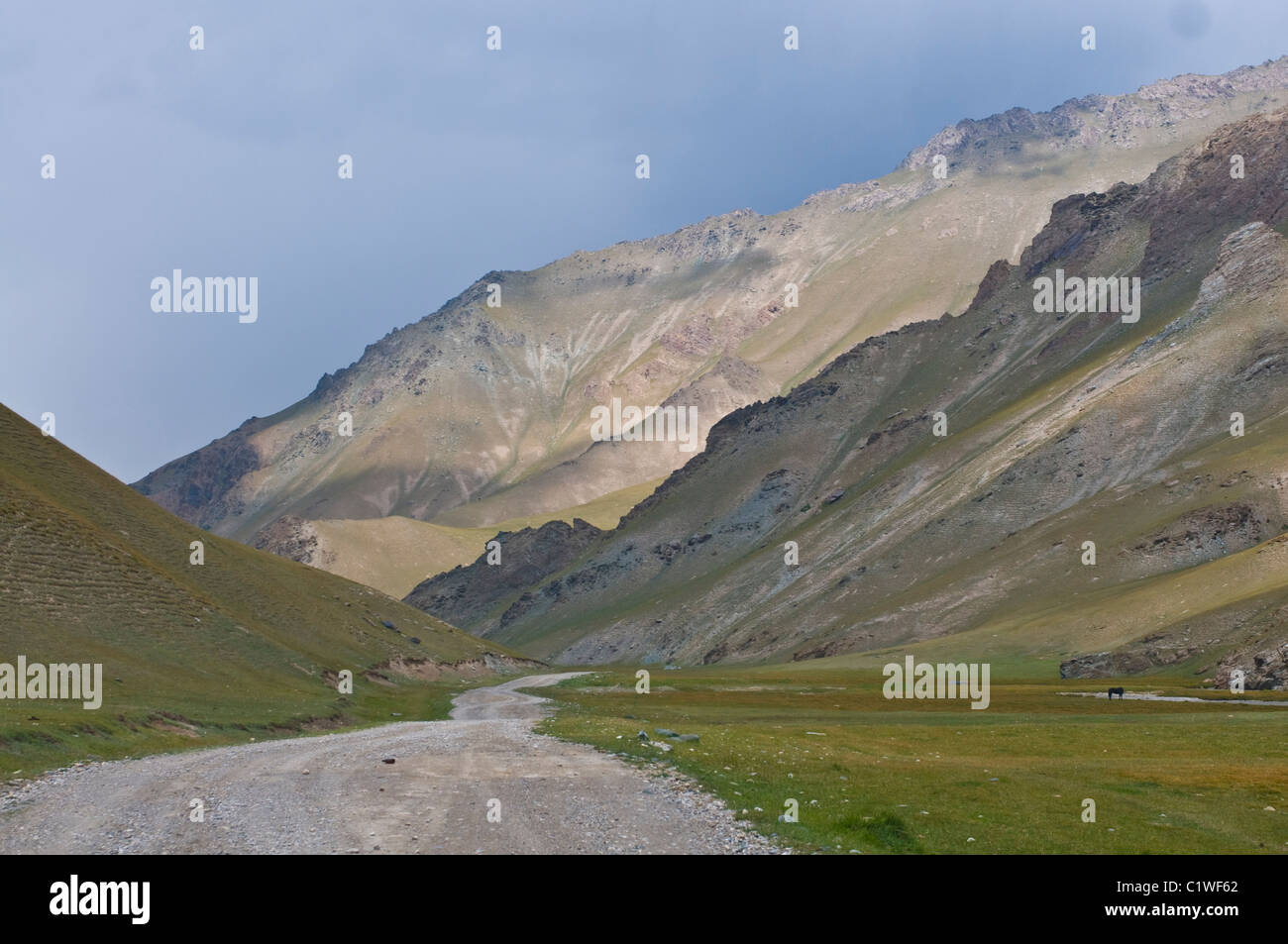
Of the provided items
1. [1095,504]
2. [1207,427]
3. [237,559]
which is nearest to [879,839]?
[237,559]

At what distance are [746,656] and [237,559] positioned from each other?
3961 inches

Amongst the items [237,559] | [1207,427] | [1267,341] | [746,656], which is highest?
[1267,341]

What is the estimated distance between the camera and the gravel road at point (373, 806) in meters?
20.9

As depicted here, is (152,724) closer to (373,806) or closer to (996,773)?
(373,806)

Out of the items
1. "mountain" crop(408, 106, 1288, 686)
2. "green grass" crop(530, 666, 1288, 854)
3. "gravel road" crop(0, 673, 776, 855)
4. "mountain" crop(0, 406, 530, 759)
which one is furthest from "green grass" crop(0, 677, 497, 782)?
"mountain" crop(408, 106, 1288, 686)

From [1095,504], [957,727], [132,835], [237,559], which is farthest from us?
[1095,504]

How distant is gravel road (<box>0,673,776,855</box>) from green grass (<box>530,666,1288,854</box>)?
7.65 feet

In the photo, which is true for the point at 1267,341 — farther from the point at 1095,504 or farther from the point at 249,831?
the point at 249,831

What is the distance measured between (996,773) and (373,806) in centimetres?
2115

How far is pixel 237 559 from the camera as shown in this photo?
106625mm

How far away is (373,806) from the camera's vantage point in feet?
82.1

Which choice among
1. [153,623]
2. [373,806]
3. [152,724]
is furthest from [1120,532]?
[373,806]
